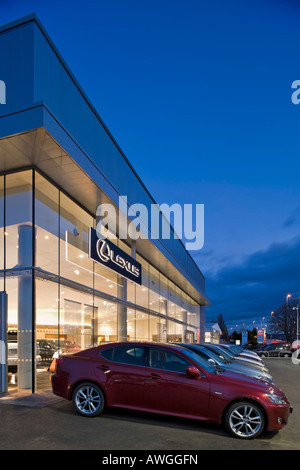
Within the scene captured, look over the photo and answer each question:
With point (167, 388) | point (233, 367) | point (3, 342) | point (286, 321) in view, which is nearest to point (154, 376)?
point (167, 388)

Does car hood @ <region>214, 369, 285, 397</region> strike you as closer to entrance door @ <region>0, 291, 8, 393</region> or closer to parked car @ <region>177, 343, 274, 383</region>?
parked car @ <region>177, 343, 274, 383</region>

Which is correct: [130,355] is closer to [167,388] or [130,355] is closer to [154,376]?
[154,376]

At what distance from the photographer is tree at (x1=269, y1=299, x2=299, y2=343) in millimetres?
85000

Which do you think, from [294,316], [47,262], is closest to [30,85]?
[47,262]

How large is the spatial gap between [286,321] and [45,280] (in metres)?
83.9

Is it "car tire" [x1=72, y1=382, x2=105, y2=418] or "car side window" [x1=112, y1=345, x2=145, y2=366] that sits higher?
"car side window" [x1=112, y1=345, x2=145, y2=366]

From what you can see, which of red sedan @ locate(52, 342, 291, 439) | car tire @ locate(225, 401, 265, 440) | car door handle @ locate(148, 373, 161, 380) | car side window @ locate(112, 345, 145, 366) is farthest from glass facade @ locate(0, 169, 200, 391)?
car tire @ locate(225, 401, 265, 440)

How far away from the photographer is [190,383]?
6602 mm

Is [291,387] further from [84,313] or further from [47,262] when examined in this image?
[47,262]

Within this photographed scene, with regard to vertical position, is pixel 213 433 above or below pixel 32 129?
below

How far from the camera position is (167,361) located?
7.07 metres

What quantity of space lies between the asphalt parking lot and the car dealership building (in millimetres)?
3517

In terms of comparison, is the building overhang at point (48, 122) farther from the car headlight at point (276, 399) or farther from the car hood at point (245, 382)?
the car headlight at point (276, 399)

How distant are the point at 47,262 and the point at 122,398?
557 cm
